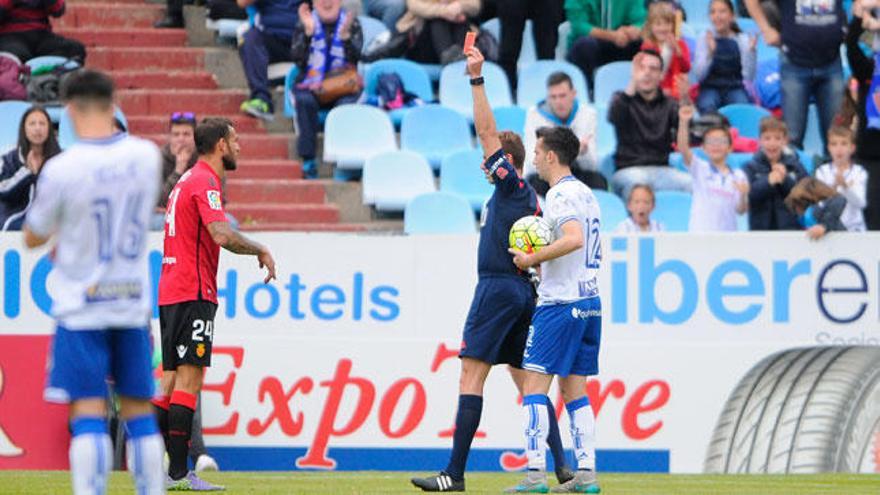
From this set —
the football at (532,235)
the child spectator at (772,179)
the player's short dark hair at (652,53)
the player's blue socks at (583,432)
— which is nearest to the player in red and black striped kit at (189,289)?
the football at (532,235)

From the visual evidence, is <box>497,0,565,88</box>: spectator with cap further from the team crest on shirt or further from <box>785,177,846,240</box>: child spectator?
the team crest on shirt

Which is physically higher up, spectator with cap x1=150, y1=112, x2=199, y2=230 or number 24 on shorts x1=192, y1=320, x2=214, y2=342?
spectator with cap x1=150, y1=112, x2=199, y2=230

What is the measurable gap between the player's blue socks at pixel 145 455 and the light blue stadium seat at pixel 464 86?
10443 mm

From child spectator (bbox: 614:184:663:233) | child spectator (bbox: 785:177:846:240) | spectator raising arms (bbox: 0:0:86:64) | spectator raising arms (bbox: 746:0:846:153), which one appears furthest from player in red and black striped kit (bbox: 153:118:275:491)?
spectator raising arms (bbox: 746:0:846:153)

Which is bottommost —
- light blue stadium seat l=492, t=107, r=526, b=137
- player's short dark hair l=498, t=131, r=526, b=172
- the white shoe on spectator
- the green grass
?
the white shoe on spectator

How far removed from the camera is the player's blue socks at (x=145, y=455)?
303 inches

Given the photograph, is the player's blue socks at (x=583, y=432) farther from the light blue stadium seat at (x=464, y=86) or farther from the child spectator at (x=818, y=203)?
the light blue stadium seat at (x=464, y=86)

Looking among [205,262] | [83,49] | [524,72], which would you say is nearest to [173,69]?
[83,49]

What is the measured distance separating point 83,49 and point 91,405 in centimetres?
1067

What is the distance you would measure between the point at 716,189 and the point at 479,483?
4943mm

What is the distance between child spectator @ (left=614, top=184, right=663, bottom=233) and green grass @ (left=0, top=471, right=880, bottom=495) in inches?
104

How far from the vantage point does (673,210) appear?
16453 mm

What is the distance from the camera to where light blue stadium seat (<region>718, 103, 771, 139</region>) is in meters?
18.4

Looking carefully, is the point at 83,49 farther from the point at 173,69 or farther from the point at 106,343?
the point at 106,343
